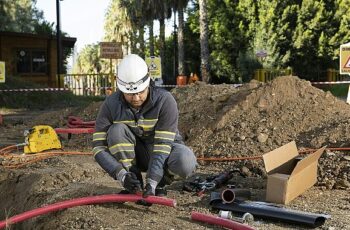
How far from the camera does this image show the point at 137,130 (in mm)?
4551

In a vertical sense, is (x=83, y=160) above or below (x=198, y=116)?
below

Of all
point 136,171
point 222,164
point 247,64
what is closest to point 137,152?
point 136,171

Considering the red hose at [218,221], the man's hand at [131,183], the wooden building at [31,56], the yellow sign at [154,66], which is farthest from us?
the wooden building at [31,56]

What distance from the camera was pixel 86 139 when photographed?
9773 millimetres

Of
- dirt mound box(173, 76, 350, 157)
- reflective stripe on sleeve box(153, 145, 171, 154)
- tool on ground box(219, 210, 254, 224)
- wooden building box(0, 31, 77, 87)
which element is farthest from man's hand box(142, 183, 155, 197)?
wooden building box(0, 31, 77, 87)

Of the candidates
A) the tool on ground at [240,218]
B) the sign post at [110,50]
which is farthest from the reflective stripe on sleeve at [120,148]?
the sign post at [110,50]

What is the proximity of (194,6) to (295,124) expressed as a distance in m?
29.9

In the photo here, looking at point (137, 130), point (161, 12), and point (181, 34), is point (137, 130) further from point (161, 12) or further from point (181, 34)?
point (161, 12)

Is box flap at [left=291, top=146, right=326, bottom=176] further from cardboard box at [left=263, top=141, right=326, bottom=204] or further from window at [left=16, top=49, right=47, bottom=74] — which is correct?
window at [left=16, top=49, right=47, bottom=74]

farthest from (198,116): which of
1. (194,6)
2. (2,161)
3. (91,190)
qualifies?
(194,6)

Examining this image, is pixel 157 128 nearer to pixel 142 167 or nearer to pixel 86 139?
pixel 142 167

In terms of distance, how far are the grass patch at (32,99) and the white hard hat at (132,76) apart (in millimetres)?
16693

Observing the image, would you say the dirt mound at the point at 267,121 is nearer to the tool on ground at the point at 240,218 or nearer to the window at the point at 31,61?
the tool on ground at the point at 240,218

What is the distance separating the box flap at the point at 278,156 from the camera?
4.93 meters
